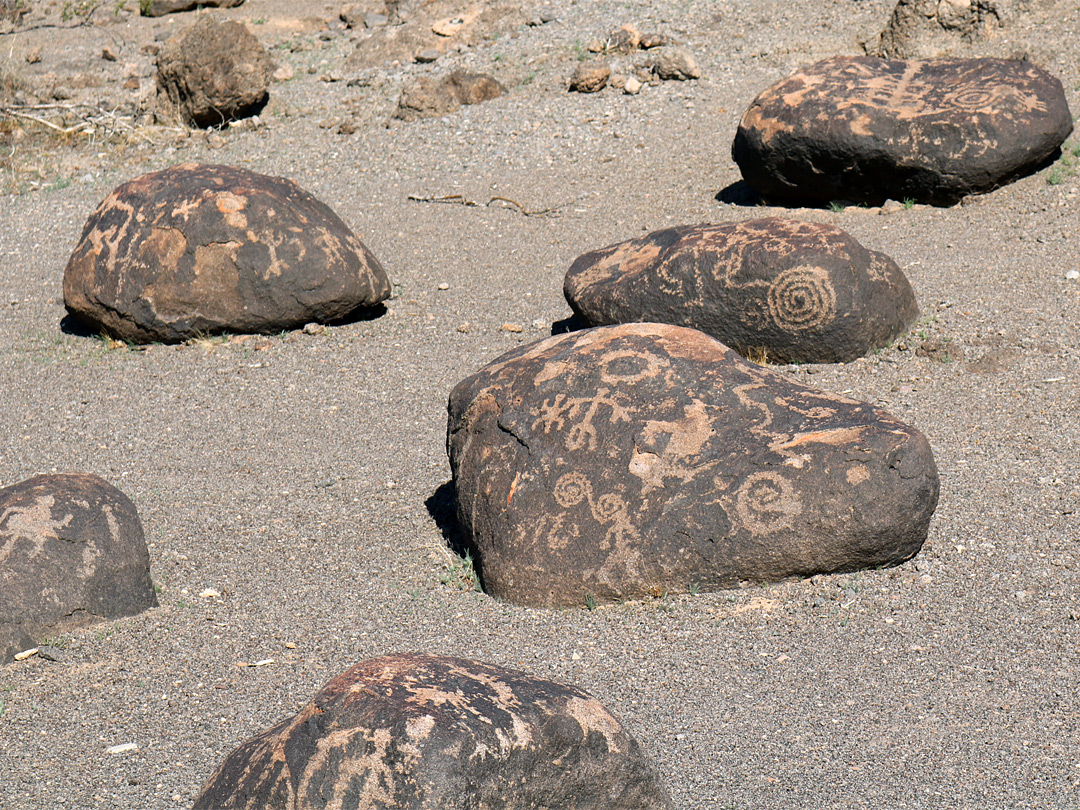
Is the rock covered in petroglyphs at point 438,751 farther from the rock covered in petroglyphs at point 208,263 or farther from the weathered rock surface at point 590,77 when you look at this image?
the weathered rock surface at point 590,77

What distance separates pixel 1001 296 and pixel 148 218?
5.92 meters

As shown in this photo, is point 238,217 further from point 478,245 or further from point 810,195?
point 810,195

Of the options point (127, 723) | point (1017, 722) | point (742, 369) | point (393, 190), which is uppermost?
point (742, 369)

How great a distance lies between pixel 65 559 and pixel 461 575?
167cm

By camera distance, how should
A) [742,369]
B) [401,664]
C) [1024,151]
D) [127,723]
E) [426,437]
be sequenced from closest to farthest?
1. [401,664]
2. [127,723]
3. [742,369]
4. [426,437]
5. [1024,151]

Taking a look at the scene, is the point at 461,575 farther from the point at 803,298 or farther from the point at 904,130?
the point at 904,130

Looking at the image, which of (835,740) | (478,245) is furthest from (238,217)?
(835,740)

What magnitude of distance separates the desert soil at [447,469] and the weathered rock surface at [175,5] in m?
3.16

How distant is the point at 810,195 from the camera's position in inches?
375

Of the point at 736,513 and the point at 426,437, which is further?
the point at 426,437

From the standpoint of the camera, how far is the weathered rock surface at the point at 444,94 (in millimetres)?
12617

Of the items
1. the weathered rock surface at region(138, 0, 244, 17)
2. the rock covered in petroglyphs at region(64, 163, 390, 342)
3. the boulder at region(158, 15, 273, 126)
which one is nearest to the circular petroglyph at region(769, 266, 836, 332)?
the rock covered in petroglyphs at region(64, 163, 390, 342)

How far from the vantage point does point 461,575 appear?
5062 mm

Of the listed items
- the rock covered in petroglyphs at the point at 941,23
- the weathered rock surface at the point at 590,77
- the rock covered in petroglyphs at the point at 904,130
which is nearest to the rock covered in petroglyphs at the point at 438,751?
the rock covered in petroglyphs at the point at 904,130
